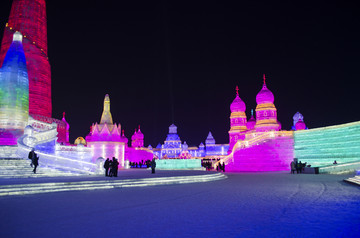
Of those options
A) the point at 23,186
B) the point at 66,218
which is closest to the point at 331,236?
the point at 66,218

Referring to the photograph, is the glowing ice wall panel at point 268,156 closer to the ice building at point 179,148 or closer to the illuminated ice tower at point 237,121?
the illuminated ice tower at point 237,121

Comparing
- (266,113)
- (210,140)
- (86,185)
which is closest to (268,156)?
(266,113)

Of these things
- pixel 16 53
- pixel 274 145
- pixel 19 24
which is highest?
pixel 19 24

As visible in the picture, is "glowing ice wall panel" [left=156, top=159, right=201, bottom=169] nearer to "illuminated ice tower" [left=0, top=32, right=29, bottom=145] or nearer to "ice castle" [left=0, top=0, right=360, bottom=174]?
→ "ice castle" [left=0, top=0, right=360, bottom=174]

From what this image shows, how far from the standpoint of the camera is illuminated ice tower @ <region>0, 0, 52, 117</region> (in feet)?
175

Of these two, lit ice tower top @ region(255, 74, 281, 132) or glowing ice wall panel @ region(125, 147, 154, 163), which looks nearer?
lit ice tower top @ region(255, 74, 281, 132)

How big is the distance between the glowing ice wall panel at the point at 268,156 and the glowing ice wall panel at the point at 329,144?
47.7 inches

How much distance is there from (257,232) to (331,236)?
1193 mm

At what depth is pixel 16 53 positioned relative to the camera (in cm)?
3105

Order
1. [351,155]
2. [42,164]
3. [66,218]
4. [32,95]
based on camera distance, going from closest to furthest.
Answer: [66,218] < [42,164] < [351,155] < [32,95]

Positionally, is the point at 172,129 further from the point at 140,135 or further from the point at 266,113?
the point at 266,113

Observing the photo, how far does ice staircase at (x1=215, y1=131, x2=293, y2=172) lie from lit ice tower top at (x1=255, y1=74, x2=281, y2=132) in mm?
13841

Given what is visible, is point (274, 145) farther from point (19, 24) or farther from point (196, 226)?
point (19, 24)

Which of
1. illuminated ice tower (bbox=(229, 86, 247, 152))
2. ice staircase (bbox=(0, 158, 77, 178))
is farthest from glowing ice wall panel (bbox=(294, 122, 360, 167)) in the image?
illuminated ice tower (bbox=(229, 86, 247, 152))
